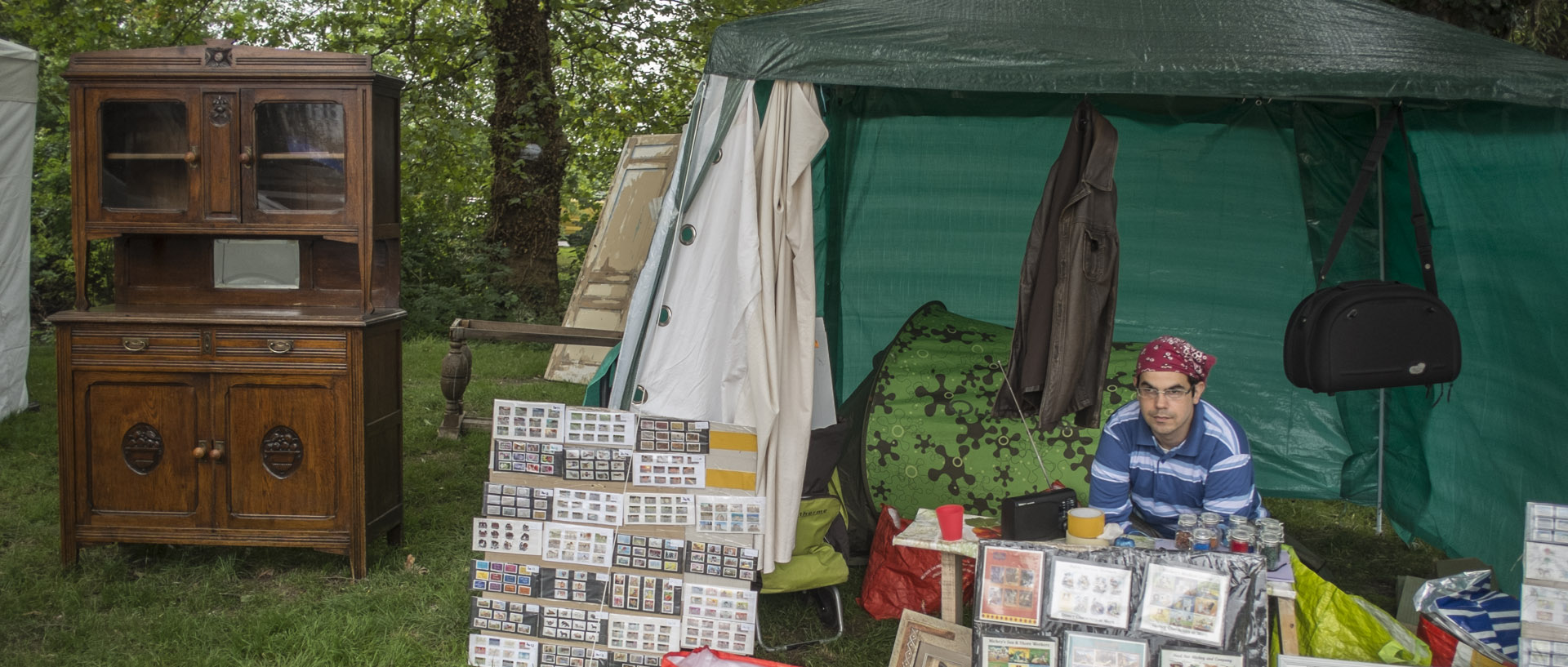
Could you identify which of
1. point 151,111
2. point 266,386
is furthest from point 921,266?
point 151,111

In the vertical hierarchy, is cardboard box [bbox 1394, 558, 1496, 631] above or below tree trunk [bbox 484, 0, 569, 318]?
below

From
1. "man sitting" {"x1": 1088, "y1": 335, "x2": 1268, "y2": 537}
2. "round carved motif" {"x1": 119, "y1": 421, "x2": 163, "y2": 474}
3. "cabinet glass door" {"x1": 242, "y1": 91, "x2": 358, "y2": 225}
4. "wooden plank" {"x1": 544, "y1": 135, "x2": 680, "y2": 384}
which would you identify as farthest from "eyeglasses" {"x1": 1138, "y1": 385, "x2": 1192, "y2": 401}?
"wooden plank" {"x1": 544, "y1": 135, "x2": 680, "y2": 384}

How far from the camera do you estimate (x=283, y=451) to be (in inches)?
153

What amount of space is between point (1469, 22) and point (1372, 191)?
1.25 m

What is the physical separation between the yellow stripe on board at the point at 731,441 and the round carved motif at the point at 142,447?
6.96 ft

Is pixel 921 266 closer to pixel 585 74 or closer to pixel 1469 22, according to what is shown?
pixel 1469 22

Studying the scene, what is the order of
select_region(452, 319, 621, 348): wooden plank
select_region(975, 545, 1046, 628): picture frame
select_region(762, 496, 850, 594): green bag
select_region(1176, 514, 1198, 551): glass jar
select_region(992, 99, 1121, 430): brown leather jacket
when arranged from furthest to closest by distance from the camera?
select_region(452, 319, 621, 348): wooden plank
select_region(762, 496, 850, 594): green bag
select_region(992, 99, 1121, 430): brown leather jacket
select_region(1176, 514, 1198, 551): glass jar
select_region(975, 545, 1046, 628): picture frame

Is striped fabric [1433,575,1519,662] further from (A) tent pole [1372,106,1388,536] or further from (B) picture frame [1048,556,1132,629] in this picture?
(A) tent pole [1372,106,1388,536]

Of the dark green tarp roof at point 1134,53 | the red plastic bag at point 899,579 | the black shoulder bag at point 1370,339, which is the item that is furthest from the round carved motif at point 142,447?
the black shoulder bag at point 1370,339

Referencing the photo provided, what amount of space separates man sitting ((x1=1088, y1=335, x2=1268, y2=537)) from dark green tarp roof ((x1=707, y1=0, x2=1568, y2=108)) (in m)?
0.76

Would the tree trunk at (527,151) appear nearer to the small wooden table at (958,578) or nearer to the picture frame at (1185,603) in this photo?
the small wooden table at (958,578)

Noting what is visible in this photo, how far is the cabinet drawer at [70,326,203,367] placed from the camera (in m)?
3.85

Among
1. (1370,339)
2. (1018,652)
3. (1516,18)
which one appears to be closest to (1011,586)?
(1018,652)

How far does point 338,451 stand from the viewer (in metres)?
3.88
